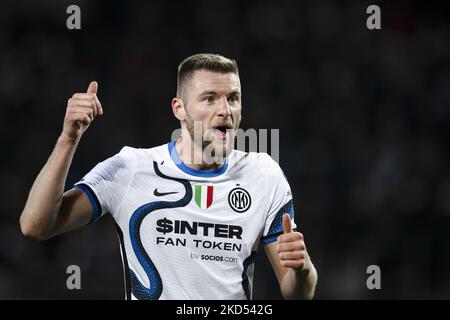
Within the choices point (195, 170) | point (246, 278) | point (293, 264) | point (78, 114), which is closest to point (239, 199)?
point (195, 170)

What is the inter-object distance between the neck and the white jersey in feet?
0.10

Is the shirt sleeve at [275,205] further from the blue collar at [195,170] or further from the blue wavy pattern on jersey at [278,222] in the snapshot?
the blue collar at [195,170]

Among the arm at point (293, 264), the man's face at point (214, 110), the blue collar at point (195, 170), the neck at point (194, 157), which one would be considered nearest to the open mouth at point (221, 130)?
the man's face at point (214, 110)

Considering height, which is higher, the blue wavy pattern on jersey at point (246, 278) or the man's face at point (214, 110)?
the man's face at point (214, 110)

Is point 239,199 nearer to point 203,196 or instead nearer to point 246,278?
point 203,196

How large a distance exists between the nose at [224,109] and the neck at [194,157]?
252 mm

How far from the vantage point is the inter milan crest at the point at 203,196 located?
3.98 meters

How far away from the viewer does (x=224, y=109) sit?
396 cm

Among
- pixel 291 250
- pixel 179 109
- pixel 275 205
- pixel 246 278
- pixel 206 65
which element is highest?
pixel 206 65

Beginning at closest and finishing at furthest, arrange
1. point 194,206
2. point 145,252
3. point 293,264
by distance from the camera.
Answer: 1. point 293,264
2. point 145,252
3. point 194,206

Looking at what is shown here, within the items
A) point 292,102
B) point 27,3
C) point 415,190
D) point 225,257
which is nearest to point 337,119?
point 292,102

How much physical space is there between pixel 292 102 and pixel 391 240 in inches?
88.3

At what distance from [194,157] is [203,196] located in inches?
9.9

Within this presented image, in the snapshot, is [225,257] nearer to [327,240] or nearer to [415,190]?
[327,240]
